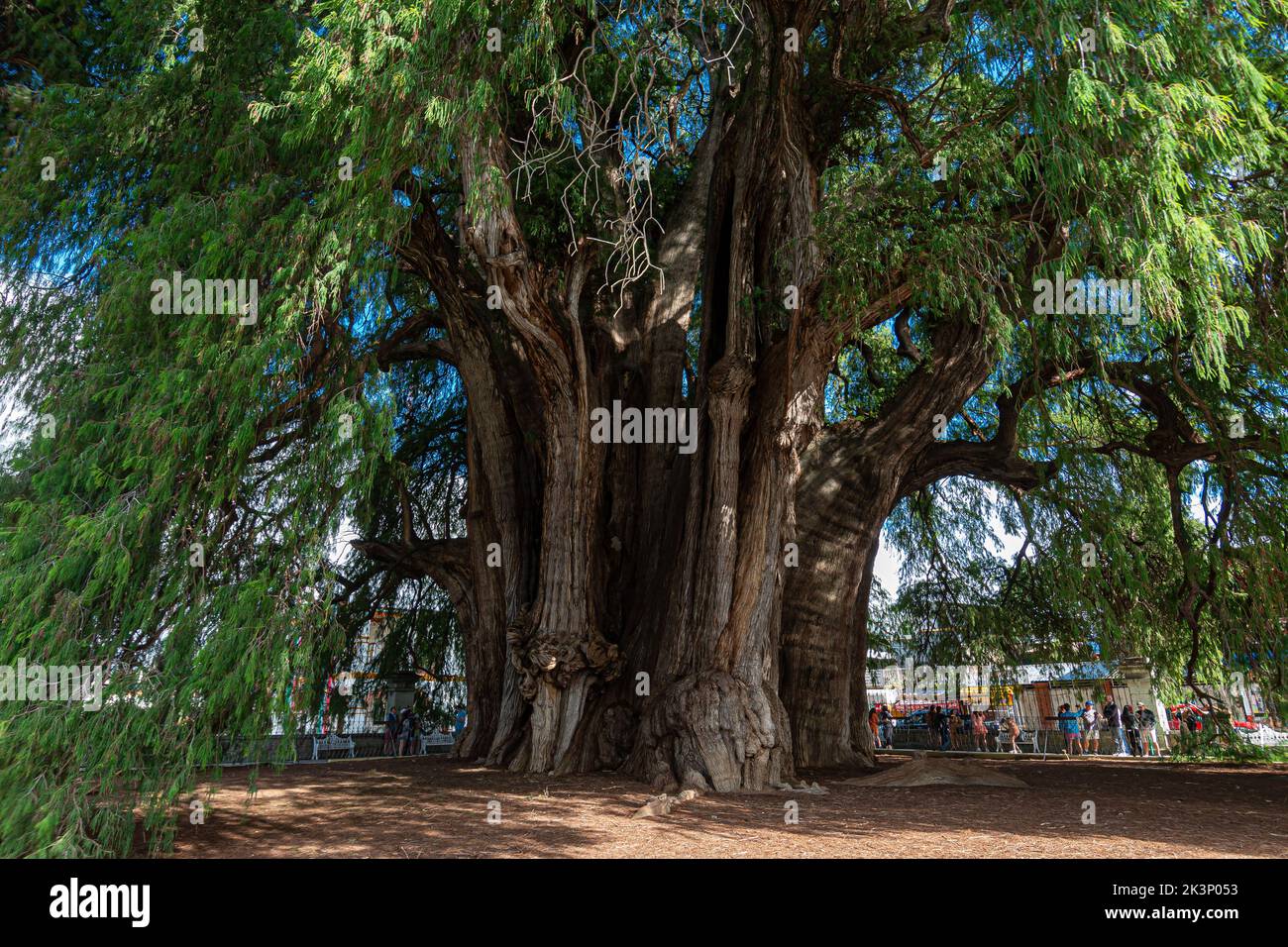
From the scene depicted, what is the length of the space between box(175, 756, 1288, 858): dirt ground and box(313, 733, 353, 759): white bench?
17.5 feet

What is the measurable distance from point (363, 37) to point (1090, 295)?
18.4ft

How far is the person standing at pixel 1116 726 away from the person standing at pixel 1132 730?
79mm

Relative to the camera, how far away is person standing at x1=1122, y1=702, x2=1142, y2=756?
13.6 m

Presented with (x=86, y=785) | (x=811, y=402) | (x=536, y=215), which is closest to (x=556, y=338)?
(x=536, y=215)

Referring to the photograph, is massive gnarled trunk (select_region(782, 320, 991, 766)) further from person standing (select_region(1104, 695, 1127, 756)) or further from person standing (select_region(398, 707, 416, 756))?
person standing (select_region(398, 707, 416, 756))

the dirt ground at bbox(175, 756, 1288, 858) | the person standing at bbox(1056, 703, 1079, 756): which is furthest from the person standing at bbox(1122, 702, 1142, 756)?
the dirt ground at bbox(175, 756, 1288, 858)

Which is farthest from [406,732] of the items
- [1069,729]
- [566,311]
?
[1069,729]

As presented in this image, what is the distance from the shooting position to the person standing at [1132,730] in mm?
13562

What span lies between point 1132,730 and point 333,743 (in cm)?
1356

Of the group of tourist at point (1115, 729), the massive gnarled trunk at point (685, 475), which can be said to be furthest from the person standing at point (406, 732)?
the group of tourist at point (1115, 729)

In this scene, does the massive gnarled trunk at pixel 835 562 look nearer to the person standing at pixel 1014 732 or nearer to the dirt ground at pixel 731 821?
the dirt ground at pixel 731 821

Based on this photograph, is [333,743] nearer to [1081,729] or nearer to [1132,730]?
[1081,729]

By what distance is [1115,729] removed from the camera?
14.0 meters

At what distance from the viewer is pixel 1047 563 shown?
36.0 ft
